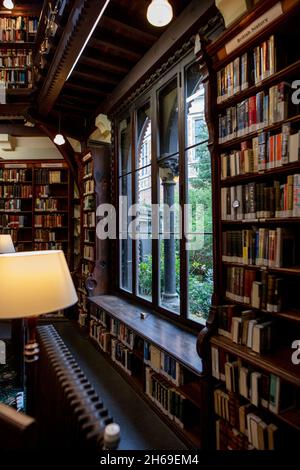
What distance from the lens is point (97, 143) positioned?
418cm

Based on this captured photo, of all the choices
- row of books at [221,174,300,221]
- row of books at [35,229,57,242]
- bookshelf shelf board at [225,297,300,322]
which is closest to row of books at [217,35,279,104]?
row of books at [221,174,300,221]

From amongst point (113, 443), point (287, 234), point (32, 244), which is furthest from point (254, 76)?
point (32, 244)

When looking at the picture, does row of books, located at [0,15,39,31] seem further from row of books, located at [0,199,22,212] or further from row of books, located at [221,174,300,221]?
row of books, located at [221,174,300,221]

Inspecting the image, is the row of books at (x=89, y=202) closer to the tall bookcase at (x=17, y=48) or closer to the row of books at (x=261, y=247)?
the tall bookcase at (x=17, y=48)

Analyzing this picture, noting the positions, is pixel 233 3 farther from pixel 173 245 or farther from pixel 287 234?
pixel 173 245

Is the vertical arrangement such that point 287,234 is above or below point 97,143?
below

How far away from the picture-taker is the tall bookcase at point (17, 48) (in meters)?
4.45

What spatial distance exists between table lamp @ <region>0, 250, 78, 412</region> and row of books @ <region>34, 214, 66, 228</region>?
4111 mm

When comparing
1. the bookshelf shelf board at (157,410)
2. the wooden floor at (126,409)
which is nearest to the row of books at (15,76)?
the wooden floor at (126,409)

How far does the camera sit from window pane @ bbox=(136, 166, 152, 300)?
324 cm

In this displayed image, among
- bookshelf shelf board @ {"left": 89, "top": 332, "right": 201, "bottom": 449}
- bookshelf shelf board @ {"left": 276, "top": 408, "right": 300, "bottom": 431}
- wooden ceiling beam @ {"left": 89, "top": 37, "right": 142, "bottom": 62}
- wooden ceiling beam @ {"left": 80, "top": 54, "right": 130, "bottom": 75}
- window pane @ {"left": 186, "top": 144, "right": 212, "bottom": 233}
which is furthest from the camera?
wooden ceiling beam @ {"left": 80, "top": 54, "right": 130, "bottom": 75}

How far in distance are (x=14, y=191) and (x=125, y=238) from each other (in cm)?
273

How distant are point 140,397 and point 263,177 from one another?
2.29 m
